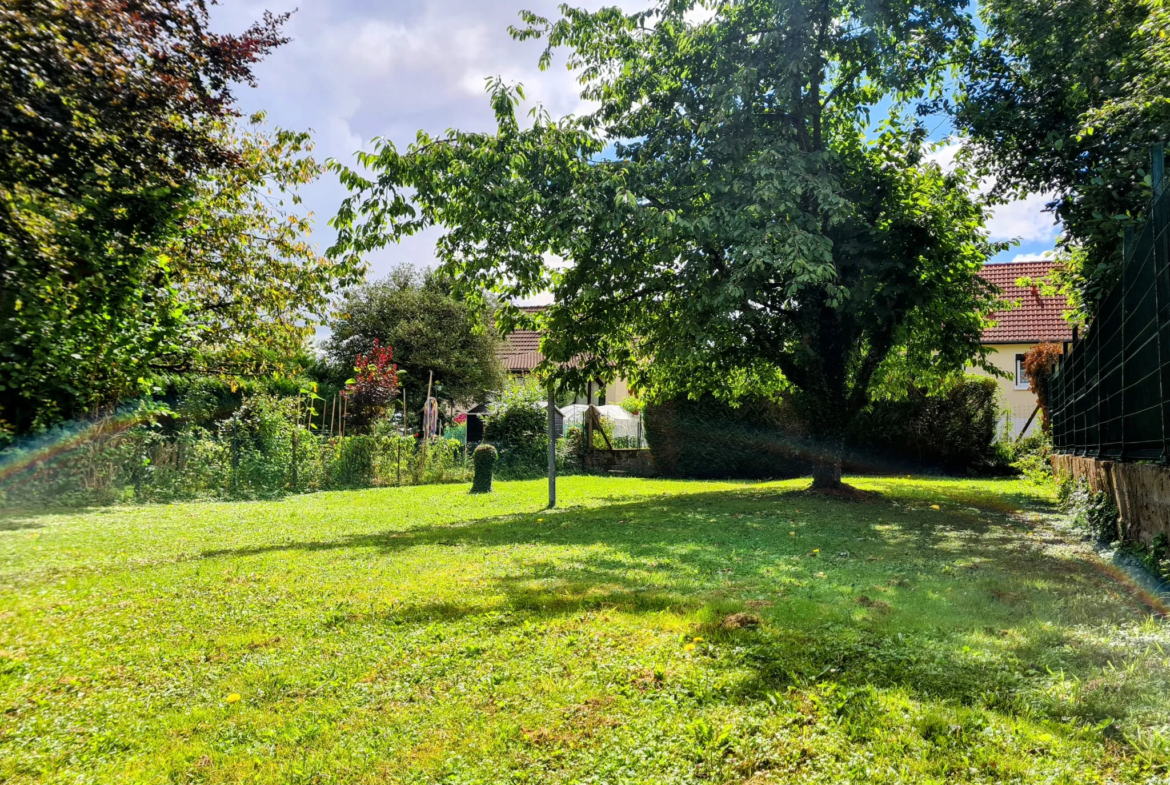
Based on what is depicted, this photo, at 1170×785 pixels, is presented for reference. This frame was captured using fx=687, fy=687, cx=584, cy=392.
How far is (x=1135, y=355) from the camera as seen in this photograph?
591cm

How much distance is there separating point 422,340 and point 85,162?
2821cm

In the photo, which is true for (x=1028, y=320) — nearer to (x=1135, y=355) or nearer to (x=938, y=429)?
(x=938, y=429)

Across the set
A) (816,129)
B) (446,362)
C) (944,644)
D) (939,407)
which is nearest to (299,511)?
(944,644)

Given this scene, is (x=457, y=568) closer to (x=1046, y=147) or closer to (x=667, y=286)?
(x=667, y=286)

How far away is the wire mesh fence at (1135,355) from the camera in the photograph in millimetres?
4816

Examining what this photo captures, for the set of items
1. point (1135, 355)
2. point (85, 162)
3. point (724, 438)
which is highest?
point (85, 162)

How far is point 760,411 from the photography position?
19.8 meters

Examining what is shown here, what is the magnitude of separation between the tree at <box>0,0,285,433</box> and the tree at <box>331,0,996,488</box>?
273 cm

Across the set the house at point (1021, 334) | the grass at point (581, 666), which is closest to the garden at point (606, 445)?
the grass at point (581, 666)

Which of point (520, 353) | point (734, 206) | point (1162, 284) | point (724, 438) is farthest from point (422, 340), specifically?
point (1162, 284)

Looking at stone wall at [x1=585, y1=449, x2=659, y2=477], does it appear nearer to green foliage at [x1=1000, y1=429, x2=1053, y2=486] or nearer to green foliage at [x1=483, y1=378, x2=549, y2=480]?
green foliage at [x1=483, y1=378, x2=549, y2=480]

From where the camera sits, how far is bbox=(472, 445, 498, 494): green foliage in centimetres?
1467

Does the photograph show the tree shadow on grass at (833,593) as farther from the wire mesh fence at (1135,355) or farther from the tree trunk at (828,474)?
the tree trunk at (828,474)

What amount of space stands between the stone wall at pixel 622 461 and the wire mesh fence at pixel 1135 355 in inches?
500
